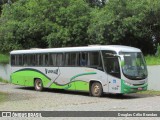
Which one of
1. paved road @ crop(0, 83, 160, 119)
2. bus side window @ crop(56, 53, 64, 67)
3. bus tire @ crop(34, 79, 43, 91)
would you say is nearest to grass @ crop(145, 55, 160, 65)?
paved road @ crop(0, 83, 160, 119)

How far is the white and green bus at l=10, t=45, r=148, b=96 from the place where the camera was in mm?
20141

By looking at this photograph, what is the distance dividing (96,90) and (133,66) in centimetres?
257

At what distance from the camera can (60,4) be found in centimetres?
3356

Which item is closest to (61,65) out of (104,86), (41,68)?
(41,68)

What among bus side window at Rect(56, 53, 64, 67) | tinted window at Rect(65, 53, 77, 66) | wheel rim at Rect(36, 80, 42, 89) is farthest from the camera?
wheel rim at Rect(36, 80, 42, 89)

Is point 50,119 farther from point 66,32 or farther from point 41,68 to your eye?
point 66,32

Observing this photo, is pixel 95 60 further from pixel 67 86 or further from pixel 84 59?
pixel 67 86

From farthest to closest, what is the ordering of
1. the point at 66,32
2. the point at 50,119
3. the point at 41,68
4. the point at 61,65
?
1. the point at 66,32
2. the point at 41,68
3. the point at 61,65
4. the point at 50,119

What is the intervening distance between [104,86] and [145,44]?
10.1m

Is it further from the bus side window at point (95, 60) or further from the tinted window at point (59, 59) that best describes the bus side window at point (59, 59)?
the bus side window at point (95, 60)

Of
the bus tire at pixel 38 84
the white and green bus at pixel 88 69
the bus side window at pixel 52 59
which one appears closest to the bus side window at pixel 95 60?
the white and green bus at pixel 88 69

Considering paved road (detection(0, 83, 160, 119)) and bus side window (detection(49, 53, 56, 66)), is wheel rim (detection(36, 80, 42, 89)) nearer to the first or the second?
bus side window (detection(49, 53, 56, 66))

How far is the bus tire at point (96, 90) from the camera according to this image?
69.2 ft

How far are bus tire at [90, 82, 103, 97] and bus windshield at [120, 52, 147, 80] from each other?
6.48 ft
